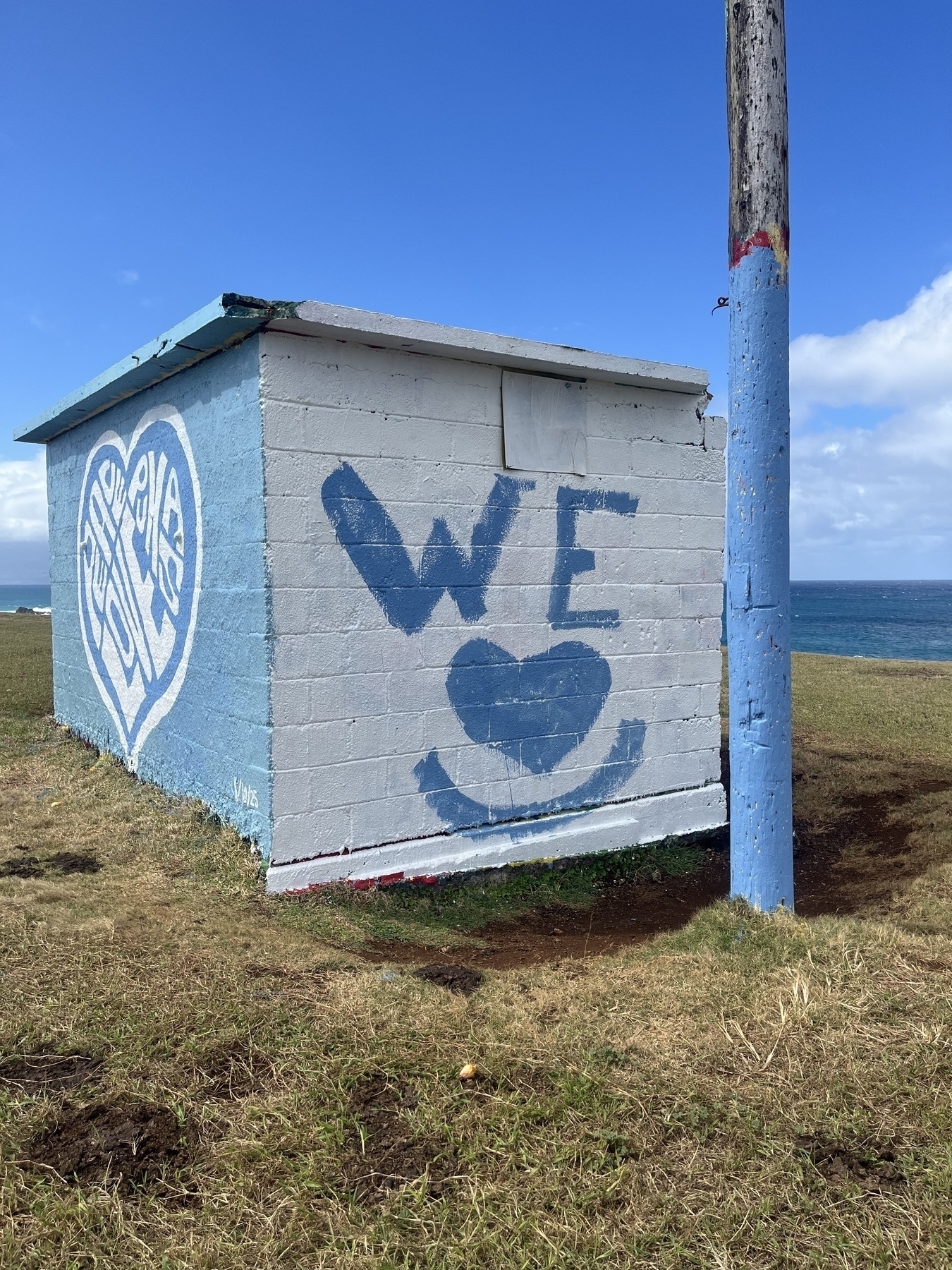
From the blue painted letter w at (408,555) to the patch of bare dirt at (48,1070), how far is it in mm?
2992

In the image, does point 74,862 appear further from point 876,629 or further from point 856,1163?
point 876,629

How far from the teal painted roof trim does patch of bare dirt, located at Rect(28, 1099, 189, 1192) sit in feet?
12.5

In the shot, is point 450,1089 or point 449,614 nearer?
point 450,1089

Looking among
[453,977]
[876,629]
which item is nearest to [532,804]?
[453,977]

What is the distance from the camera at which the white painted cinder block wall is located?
5.25 metres

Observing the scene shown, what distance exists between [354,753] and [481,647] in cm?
111

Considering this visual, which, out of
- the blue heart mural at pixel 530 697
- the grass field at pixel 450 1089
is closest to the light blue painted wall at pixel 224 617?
the grass field at pixel 450 1089

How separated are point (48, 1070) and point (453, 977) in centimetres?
164

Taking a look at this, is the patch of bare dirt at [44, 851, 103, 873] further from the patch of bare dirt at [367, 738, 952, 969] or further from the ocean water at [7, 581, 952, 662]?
the ocean water at [7, 581, 952, 662]

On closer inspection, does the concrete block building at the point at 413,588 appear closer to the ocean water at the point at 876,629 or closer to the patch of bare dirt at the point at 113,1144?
the patch of bare dirt at the point at 113,1144

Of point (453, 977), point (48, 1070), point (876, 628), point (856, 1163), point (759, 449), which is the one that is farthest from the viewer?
point (876, 628)

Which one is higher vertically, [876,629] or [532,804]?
[532,804]

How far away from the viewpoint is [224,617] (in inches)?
227

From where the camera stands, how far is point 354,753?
5.46 meters
